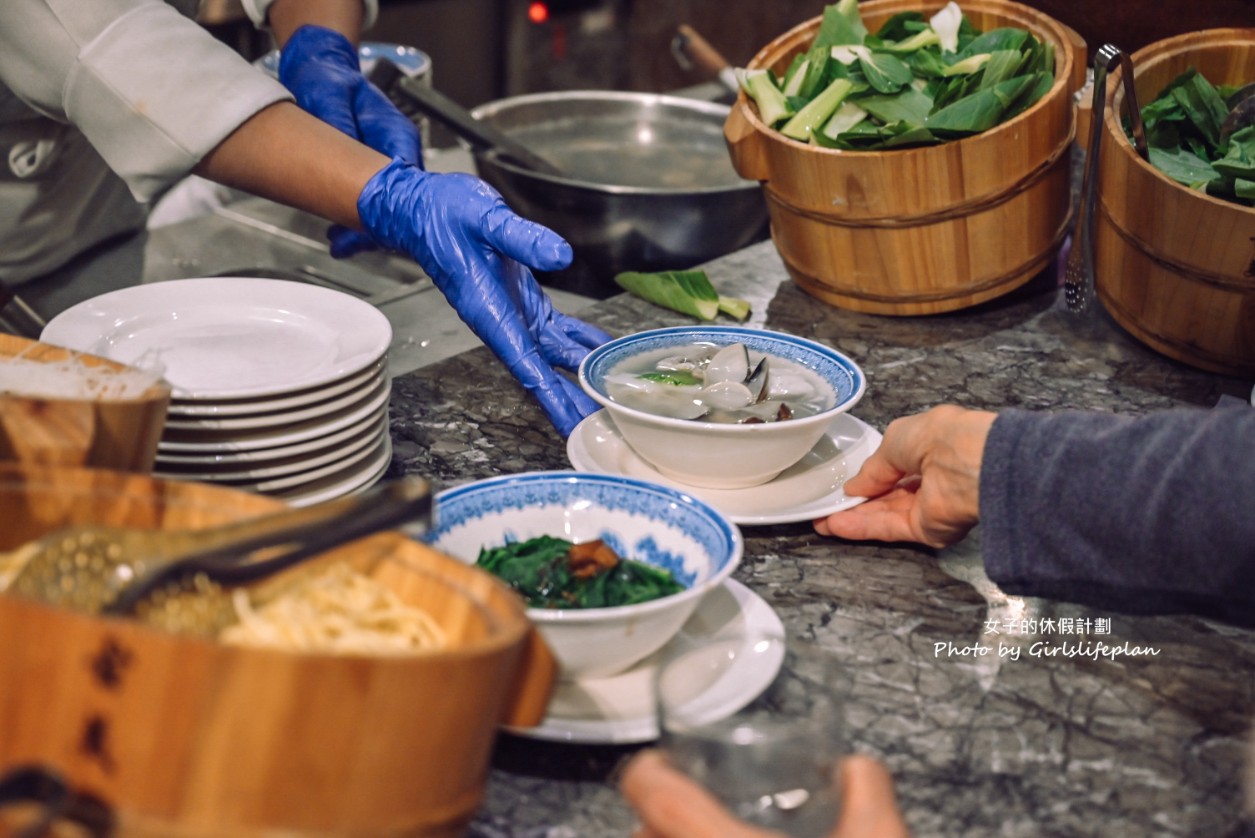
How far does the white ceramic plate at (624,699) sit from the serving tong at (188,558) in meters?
0.28

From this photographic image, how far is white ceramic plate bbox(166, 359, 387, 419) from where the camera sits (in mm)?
1375

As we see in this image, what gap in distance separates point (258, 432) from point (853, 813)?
2.72 ft

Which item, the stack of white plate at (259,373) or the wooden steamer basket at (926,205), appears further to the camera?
the wooden steamer basket at (926,205)

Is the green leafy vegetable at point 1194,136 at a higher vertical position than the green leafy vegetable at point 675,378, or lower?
higher

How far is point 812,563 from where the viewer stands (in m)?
1.55

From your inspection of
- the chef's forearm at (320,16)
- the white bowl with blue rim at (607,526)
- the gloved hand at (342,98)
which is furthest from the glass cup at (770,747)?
the chef's forearm at (320,16)

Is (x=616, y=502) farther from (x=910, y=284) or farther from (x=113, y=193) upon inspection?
(x=113, y=193)

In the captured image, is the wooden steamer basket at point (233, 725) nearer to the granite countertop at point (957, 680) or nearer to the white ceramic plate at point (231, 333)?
the granite countertop at point (957, 680)

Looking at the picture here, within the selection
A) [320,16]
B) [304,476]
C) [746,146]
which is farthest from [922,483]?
[320,16]

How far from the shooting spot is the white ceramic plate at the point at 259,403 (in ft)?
4.51

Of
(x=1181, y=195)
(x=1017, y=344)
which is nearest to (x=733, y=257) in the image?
(x=1017, y=344)

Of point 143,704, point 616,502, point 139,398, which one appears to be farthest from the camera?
point 616,502

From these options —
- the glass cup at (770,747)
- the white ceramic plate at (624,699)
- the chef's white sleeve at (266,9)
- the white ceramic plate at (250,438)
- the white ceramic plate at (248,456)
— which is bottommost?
the white ceramic plate at (624,699)

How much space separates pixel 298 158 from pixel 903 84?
1120 millimetres
